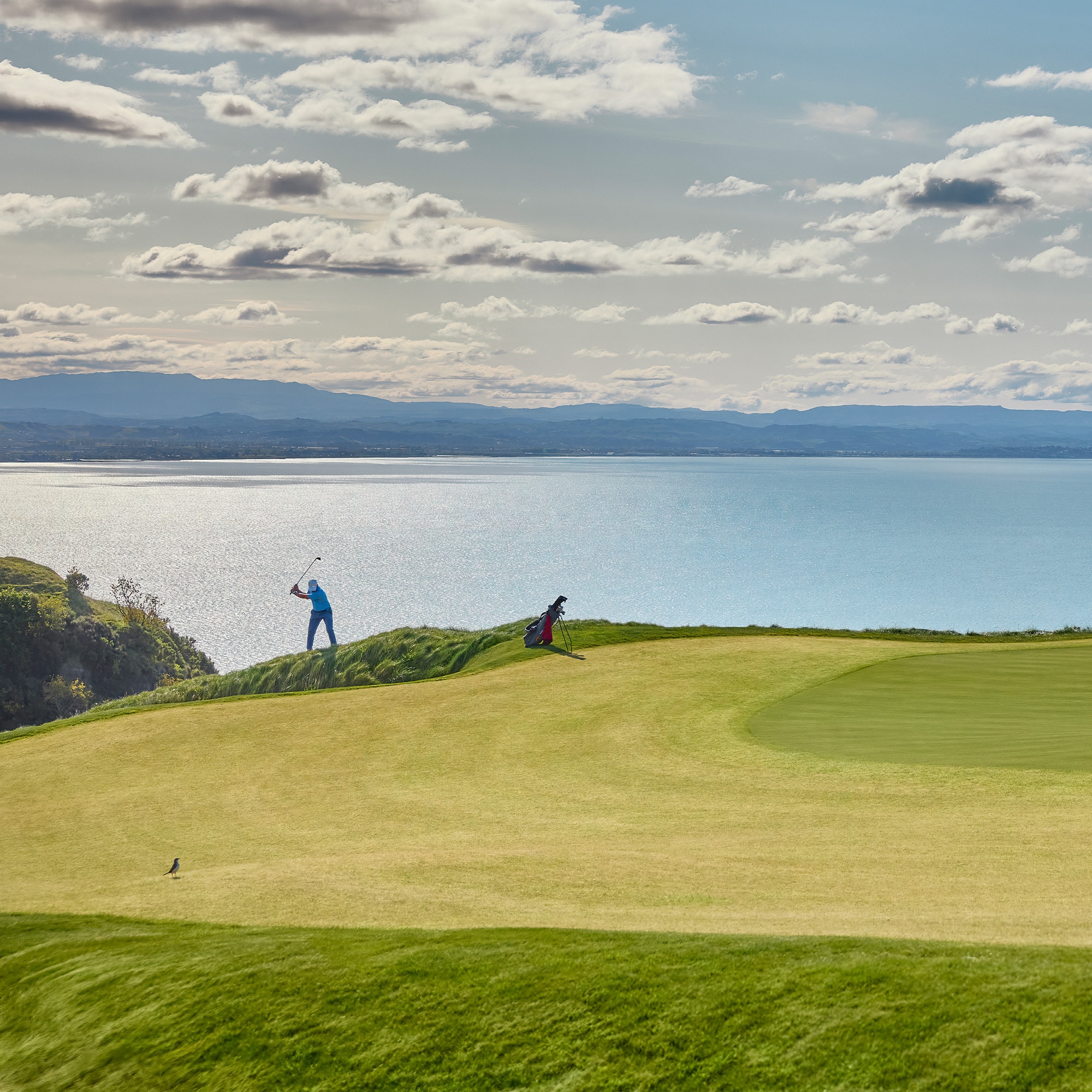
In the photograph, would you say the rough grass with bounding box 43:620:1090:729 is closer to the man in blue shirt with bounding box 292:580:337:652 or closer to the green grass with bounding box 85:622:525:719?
the green grass with bounding box 85:622:525:719

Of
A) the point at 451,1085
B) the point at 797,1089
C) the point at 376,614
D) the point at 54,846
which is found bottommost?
the point at 376,614

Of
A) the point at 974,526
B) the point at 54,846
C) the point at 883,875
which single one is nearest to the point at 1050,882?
the point at 883,875

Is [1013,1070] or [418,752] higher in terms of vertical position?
[1013,1070]

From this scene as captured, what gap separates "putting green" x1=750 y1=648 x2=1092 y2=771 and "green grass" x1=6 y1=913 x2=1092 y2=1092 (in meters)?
8.73

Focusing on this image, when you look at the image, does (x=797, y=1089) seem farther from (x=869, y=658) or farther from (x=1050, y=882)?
(x=869, y=658)

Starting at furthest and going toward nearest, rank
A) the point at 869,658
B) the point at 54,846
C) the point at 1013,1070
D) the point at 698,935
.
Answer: the point at 869,658
the point at 54,846
the point at 698,935
the point at 1013,1070

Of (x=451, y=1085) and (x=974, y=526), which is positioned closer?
(x=451, y=1085)

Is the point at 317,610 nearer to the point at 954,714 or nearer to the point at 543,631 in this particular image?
the point at 543,631

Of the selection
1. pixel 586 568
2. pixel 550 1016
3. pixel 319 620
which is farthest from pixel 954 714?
pixel 586 568

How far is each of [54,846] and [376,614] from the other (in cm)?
9019

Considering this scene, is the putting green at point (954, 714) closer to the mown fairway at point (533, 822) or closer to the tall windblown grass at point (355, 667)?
the mown fairway at point (533, 822)

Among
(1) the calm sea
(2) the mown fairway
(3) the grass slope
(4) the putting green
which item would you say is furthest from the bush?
(4) the putting green

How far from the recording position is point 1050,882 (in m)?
10.3

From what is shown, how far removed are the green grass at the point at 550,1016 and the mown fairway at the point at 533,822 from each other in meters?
1.01
